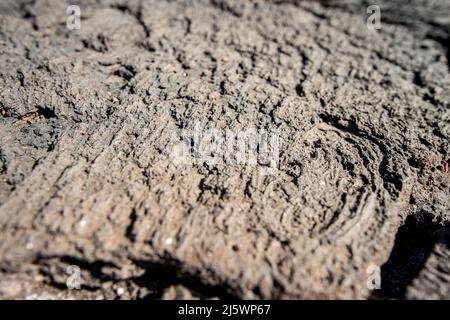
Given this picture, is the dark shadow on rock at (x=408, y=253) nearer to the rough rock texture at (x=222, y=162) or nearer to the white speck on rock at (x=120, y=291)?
the rough rock texture at (x=222, y=162)

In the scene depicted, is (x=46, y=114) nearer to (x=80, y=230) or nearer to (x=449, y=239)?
(x=80, y=230)

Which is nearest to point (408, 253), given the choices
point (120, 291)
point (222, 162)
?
point (222, 162)

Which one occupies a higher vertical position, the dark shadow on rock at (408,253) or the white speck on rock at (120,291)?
the dark shadow on rock at (408,253)

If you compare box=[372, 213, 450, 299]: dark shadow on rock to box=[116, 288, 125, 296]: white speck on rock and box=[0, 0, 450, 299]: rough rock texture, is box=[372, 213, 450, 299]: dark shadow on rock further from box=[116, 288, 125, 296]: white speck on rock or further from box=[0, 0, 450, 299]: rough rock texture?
box=[116, 288, 125, 296]: white speck on rock

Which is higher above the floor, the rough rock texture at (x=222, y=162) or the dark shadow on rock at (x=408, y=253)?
the rough rock texture at (x=222, y=162)

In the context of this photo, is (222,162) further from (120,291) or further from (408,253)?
(408,253)

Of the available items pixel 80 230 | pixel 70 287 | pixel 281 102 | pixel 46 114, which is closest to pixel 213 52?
pixel 281 102

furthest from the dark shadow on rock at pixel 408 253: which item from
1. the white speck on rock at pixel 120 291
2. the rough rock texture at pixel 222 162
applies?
the white speck on rock at pixel 120 291

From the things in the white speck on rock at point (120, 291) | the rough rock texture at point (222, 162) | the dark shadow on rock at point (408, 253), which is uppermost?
the rough rock texture at point (222, 162)
